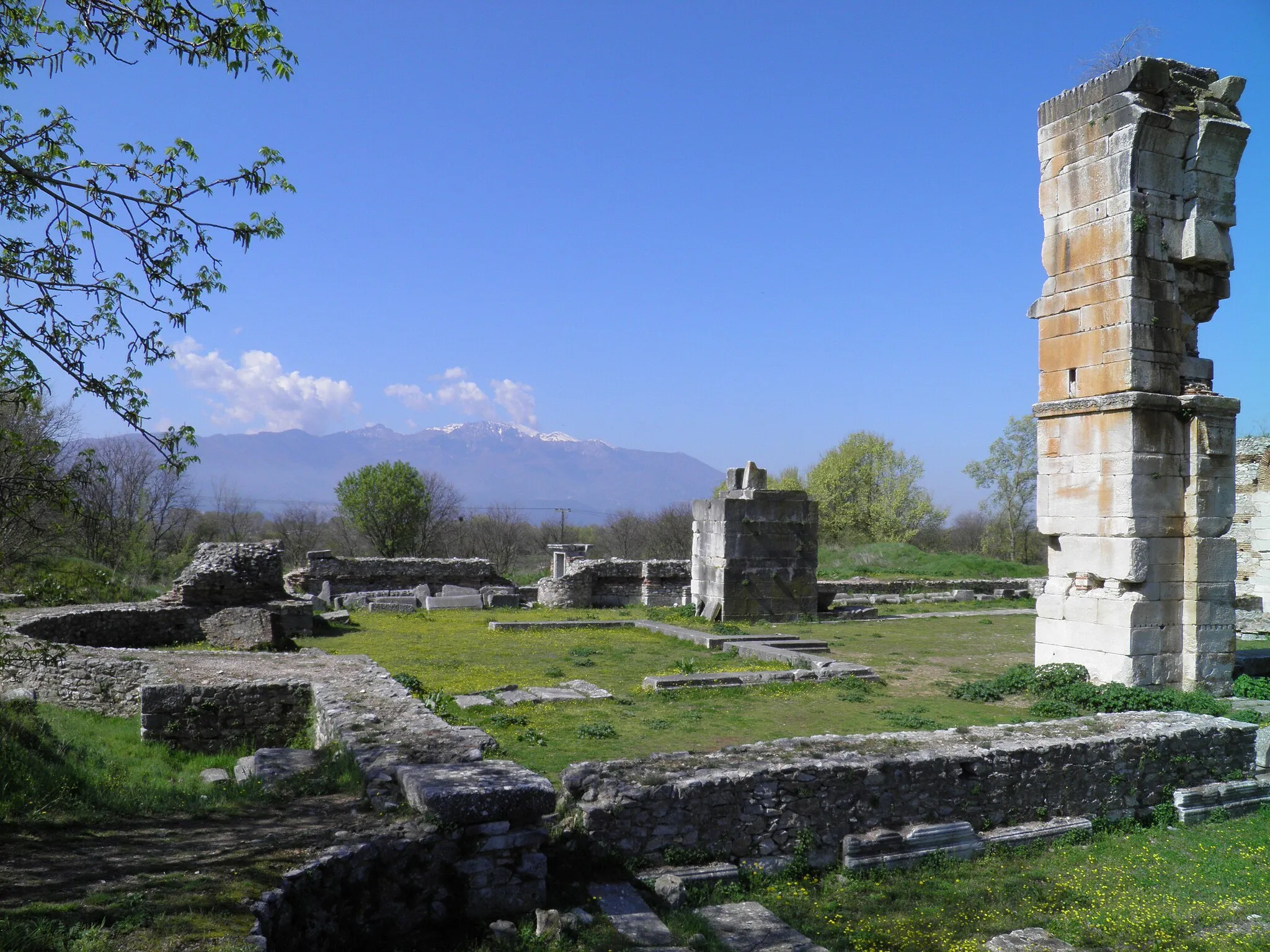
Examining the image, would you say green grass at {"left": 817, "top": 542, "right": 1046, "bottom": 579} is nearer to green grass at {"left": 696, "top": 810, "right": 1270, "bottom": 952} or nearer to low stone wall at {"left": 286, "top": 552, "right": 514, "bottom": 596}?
low stone wall at {"left": 286, "top": 552, "right": 514, "bottom": 596}

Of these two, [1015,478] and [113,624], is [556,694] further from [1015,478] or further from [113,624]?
[1015,478]

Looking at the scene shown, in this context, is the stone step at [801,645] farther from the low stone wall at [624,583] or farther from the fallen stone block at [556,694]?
the low stone wall at [624,583]

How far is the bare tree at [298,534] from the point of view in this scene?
146ft

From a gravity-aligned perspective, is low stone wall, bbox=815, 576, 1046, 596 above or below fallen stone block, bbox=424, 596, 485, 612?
above

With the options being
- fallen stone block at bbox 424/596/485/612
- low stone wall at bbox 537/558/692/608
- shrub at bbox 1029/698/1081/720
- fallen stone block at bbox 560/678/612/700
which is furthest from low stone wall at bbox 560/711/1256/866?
low stone wall at bbox 537/558/692/608

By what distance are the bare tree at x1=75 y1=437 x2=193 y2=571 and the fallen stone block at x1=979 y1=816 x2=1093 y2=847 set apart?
70.3ft

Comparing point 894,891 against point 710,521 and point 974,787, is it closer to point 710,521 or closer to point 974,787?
point 974,787

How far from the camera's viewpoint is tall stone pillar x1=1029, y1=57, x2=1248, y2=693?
11703 millimetres

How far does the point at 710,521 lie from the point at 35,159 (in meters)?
16.7

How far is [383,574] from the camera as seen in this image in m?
27.6

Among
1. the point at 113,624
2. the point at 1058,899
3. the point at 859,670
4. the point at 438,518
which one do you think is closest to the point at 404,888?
the point at 1058,899

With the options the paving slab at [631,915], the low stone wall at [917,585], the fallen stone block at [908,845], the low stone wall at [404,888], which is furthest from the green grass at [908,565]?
the low stone wall at [404,888]

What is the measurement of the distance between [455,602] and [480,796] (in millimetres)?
19018

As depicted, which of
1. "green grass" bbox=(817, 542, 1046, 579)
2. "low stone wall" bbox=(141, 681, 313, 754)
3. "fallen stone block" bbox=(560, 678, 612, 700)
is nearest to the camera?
"low stone wall" bbox=(141, 681, 313, 754)
